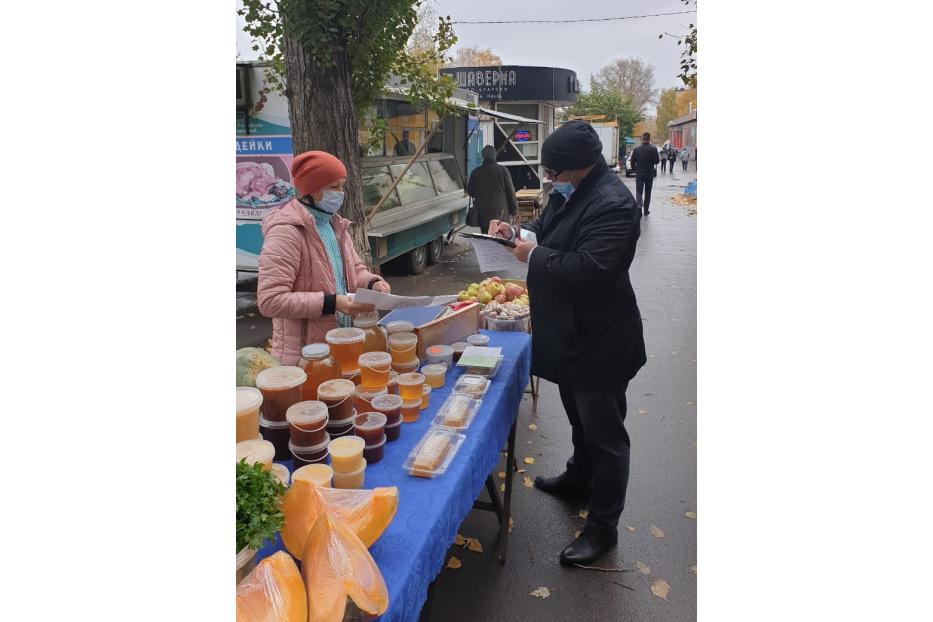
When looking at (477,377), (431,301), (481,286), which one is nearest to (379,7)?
(481,286)

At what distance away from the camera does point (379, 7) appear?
503cm

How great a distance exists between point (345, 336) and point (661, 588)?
2.08 meters

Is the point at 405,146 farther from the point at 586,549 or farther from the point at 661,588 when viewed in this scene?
the point at 661,588

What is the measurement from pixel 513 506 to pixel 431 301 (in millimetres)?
1564

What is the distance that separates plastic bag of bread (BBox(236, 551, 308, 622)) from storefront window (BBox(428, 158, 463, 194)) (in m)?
11.3

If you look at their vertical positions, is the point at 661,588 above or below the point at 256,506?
below

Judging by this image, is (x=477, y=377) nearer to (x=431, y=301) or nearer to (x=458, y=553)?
(x=431, y=301)

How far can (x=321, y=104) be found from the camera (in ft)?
17.7

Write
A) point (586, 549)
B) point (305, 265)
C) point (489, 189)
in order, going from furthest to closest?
point (489, 189), point (586, 549), point (305, 265)

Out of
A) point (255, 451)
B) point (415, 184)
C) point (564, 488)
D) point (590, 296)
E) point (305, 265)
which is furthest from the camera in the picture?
point (415, 184)

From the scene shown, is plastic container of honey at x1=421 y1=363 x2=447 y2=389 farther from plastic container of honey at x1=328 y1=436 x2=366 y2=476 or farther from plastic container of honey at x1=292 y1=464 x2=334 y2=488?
plastic container of honey at x1=292 y1=464 x2=334 y2=488

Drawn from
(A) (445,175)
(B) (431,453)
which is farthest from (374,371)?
(A) (445,175)

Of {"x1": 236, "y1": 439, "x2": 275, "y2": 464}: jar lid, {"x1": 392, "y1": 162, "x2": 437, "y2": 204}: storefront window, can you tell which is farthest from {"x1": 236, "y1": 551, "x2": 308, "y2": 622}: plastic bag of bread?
{"x1": 392, "y1": 162, "x2": 437, "y2": 204}: storefront window

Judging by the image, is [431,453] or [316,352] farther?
[316,352]
